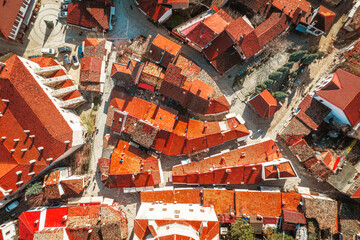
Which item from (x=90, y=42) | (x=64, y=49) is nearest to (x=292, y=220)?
(x=90, y=42)

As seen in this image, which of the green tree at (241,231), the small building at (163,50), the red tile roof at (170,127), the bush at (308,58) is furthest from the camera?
the red tile roof at (170,127)

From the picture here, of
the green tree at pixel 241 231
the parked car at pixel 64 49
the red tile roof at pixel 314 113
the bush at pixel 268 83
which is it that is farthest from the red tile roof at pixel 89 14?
the green tree at pixel 241 231

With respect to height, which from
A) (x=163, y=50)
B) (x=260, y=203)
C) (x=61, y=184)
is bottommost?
(x=260, y=203)

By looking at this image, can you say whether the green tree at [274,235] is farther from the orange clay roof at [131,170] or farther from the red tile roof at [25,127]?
the red tile roof at [25,127]

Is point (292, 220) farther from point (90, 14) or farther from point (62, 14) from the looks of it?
point (62, 14)

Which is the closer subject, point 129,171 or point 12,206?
point 129,171

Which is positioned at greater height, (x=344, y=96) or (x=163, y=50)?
(x=163, y=50)

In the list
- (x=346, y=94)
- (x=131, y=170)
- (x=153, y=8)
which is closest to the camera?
(x=346, y=94)
